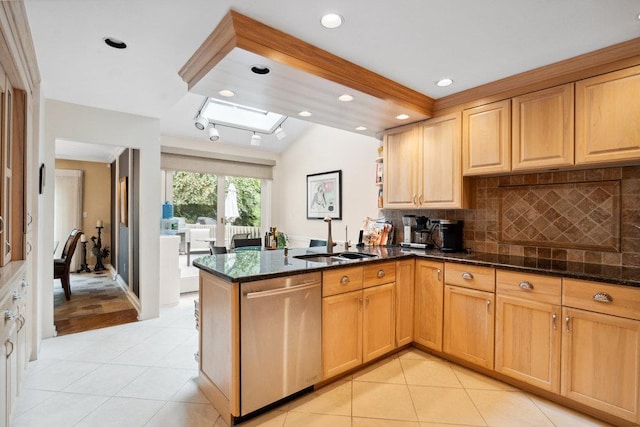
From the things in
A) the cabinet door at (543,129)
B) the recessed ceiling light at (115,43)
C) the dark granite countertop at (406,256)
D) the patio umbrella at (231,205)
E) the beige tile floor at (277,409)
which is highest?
the recessed ceiling light at (115,43)

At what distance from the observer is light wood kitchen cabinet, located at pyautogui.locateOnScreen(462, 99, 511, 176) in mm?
2639

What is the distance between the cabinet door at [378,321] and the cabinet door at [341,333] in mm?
73

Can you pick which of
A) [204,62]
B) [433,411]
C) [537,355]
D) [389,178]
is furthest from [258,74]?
[537,355]

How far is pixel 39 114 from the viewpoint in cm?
266

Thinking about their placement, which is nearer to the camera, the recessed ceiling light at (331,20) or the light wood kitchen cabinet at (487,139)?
the recessed ceiling light at (331,20)

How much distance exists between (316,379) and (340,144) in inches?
133

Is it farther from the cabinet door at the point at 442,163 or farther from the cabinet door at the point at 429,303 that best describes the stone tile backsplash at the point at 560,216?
the cabinet door at the point at 429,303

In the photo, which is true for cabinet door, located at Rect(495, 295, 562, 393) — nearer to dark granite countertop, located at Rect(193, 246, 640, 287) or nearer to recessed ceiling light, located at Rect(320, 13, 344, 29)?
dark granite countertop, located at Rect(193, 246, 640, 287)

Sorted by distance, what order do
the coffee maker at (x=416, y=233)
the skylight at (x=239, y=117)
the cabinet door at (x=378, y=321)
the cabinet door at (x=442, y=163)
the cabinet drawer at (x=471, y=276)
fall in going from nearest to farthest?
the cabinet drawer at (x=471, y=276) < the cabinet door at (x=378, y=321) < the cabinet door at (x=442, y=163) < the coffee maker at (x=416, y=233) < the skylight at (x=239, y=117)

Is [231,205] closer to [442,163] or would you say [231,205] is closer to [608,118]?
[442,163]

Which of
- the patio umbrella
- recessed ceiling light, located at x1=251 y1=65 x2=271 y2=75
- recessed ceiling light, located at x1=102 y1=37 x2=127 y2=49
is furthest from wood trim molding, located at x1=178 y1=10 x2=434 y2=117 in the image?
the patio umbrella

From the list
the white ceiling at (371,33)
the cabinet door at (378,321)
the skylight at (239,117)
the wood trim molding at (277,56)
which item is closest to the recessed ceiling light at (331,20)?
the white ceiling at (371,33)

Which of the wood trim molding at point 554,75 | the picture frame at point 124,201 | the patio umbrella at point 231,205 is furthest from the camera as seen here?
the patio umbrella at point 231,205

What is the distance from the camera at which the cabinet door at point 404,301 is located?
282 centimetres
